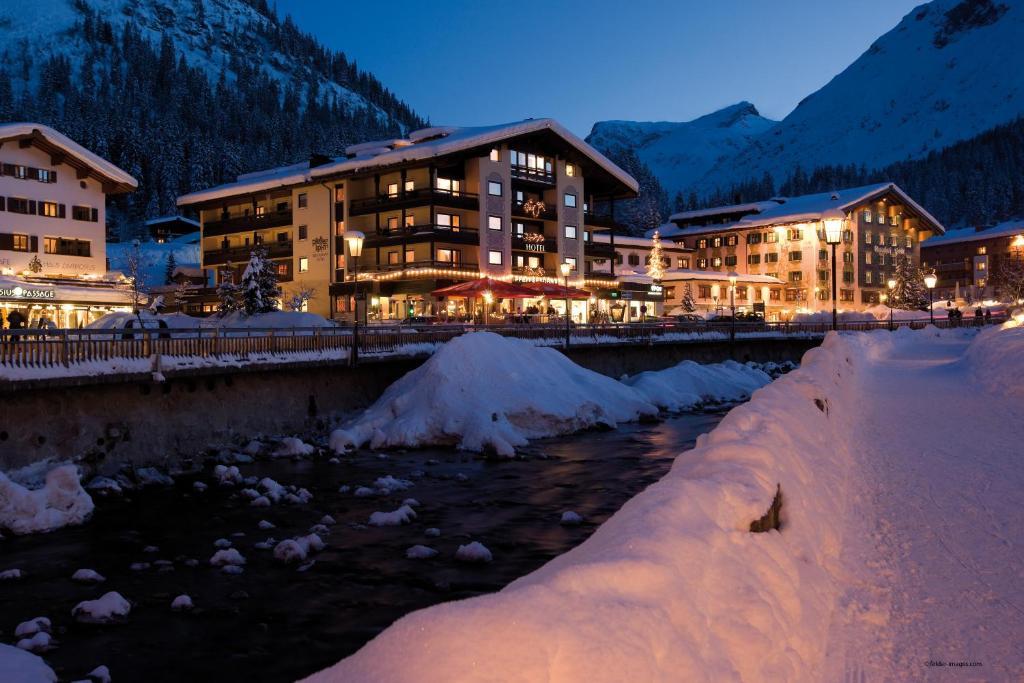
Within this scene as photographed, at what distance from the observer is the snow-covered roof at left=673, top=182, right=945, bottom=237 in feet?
314

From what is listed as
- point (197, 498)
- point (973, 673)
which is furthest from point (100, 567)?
point (973, 673)

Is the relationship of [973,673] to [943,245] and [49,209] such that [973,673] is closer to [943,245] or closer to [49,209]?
[49,209]

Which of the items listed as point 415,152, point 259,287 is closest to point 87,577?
point 259,287

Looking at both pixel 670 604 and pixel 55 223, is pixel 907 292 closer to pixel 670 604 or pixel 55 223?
pixel 55 223

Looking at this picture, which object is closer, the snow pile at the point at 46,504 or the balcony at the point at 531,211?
the snow pile at the point at 46,504

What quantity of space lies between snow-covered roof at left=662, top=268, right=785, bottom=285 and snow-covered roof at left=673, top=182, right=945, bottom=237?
7.86 m

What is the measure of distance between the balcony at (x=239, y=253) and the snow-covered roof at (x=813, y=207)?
201 feet

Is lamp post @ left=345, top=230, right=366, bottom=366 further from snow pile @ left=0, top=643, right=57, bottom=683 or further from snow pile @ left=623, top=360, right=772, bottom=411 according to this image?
snow pile @ left=0, top=643, right=57, bottom=683

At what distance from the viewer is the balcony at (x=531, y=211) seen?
6288 cm

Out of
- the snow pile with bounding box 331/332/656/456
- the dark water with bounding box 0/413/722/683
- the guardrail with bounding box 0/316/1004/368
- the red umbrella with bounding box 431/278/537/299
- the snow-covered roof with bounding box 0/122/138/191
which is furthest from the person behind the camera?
the snow-covered roof with bounding box 0/122/138/191

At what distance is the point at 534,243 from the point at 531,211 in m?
2.60

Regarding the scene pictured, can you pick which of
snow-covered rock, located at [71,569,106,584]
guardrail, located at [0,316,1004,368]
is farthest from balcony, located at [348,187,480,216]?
snow-covered rock, located at [71,569,106,584]

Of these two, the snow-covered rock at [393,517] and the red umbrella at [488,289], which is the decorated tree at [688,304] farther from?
the snow-covered rock at [393,517]

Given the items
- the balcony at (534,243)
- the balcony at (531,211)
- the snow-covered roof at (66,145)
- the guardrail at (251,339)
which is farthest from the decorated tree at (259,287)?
the balcony at (531,211)
